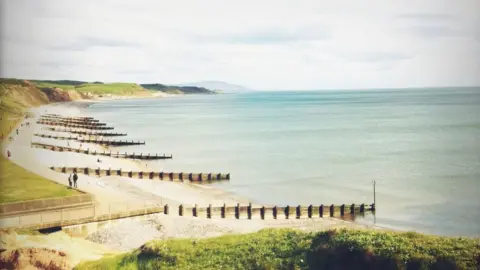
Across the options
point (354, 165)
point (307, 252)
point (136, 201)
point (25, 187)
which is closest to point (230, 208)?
point (136, 201)

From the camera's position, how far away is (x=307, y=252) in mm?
22688

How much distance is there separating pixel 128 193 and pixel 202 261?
24.0 m

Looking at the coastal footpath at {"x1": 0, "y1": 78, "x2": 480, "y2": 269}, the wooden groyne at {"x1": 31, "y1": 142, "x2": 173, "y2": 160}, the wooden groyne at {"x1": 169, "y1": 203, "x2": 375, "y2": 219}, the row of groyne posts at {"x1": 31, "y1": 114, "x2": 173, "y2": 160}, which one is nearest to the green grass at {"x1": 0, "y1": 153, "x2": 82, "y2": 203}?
the coastal footpath at {"x1": 0, "y1": 78, "x2": 480, "y2": 269}

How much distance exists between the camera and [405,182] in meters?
56.2

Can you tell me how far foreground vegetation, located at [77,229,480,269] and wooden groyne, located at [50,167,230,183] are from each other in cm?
3132

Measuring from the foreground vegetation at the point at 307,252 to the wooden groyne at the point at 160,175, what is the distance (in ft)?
103

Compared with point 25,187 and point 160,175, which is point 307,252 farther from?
point 160,175

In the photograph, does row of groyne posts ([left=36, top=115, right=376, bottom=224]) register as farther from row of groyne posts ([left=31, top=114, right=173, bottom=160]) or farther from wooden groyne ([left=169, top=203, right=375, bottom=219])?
row of groyne posts ([left=31, top=114, right=173, bottom=160])

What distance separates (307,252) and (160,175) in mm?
35294

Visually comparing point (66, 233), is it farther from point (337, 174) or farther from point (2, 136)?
point (2, 136)

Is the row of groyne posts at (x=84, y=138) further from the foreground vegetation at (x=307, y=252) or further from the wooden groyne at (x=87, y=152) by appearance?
the foreground vegetation at (x=307, y=252)

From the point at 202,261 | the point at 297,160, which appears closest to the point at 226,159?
the point at 297,160

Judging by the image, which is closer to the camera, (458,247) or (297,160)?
(458,247)

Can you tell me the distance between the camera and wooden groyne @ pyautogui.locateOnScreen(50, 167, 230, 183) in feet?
181
